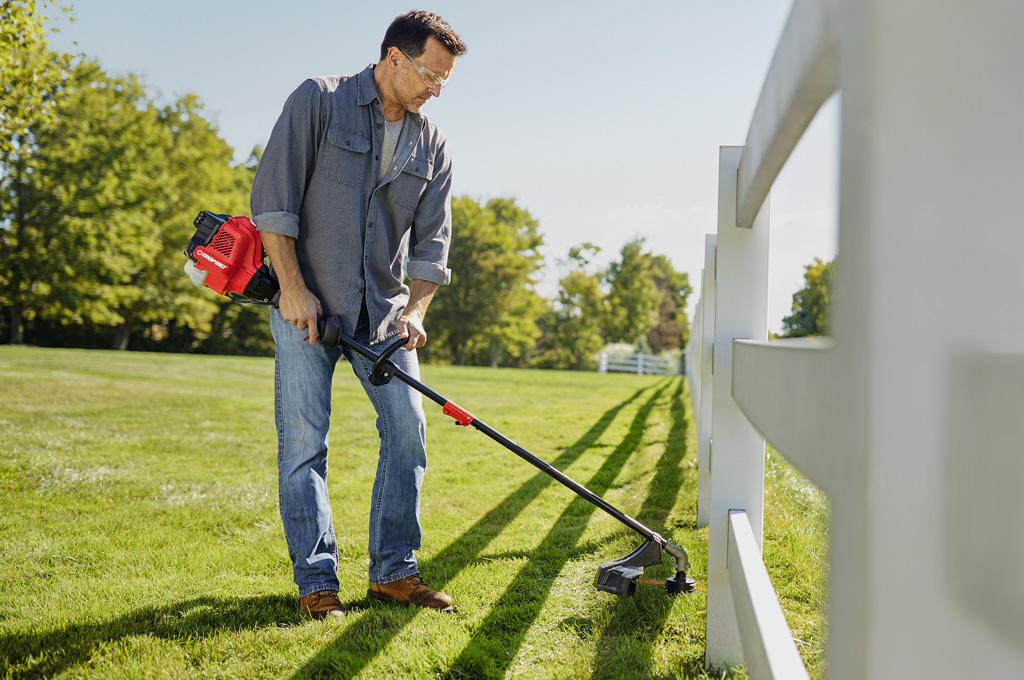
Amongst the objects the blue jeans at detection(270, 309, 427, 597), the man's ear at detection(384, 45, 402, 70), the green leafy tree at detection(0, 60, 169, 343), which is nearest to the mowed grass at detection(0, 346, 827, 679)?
the blue jeans at detection(270, 309, 427, 597)

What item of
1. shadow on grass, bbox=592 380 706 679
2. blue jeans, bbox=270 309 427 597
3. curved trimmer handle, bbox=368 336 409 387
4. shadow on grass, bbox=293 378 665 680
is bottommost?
shadow on grass, bbox=293 378 665 680

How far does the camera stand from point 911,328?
443 mm

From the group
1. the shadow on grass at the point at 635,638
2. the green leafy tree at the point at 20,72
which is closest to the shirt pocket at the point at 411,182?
the shadow on grass at the point at 635,638

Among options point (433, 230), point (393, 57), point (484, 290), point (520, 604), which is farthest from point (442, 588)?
point (484, 290)

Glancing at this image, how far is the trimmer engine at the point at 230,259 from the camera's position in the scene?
255 cm

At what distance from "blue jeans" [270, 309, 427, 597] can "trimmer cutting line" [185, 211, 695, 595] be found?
0.28 feet

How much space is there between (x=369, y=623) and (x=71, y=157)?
2814 cm

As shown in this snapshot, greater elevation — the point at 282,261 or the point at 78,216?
the point at 78,216

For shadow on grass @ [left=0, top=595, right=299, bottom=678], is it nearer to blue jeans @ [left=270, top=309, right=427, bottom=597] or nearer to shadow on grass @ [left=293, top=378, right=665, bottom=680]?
blue jeans @ [left=270, top=309, right=427, bottom=597]

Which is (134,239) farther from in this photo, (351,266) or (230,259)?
(351,266)

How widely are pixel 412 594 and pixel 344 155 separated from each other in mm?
1609

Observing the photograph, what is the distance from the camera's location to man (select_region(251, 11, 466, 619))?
98.4 inches

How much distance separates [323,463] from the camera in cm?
263

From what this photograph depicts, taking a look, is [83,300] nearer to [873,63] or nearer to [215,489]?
[215,489]
